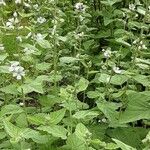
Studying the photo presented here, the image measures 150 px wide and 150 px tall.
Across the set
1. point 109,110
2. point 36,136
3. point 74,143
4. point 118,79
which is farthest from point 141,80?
point 36,136

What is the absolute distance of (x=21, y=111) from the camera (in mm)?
2846

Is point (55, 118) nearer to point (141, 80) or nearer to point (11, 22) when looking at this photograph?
point (141, 80)

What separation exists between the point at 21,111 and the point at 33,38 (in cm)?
61

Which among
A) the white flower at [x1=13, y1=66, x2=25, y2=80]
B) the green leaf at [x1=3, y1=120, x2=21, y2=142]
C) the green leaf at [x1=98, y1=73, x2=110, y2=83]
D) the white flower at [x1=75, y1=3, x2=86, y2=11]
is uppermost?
the white flower at [x1=75, y1=3, x2=86, y2=11]

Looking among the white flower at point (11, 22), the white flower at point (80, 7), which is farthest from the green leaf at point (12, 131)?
the white flower at point (80, 7)

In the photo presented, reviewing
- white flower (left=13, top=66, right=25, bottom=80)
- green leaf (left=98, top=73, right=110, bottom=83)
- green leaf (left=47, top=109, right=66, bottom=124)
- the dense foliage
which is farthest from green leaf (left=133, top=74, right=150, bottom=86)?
white flower (left=13, top=66, right=25, bottom=80)

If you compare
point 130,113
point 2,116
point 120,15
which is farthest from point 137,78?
point 120,15

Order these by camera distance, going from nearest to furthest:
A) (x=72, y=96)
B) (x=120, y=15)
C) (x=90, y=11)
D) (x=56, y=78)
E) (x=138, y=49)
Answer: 1. (x=72, y=96)
2. (x=138, y=49)
3. (x=56, y=78)
4. (x=120, y=15)
5. (x=90, y=11)

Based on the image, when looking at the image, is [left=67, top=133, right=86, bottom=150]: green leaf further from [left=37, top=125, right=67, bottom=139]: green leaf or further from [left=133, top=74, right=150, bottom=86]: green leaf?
[left=133, top=74, right=150, bottom=86]: green leaf

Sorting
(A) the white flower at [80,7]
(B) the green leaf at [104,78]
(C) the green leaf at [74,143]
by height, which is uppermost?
(A) the white flower at [80,7]

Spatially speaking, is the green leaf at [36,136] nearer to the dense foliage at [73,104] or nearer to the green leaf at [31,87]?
the dense foliage at [73,104]

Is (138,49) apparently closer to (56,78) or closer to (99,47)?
(56,78)

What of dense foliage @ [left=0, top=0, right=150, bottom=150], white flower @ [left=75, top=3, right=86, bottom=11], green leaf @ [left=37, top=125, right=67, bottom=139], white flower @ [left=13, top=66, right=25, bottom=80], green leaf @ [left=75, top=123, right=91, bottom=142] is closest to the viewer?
green leaf @ [left=75, top=123, right=91, bottom=142]

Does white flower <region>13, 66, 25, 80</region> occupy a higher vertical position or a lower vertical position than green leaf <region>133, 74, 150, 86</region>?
higher
